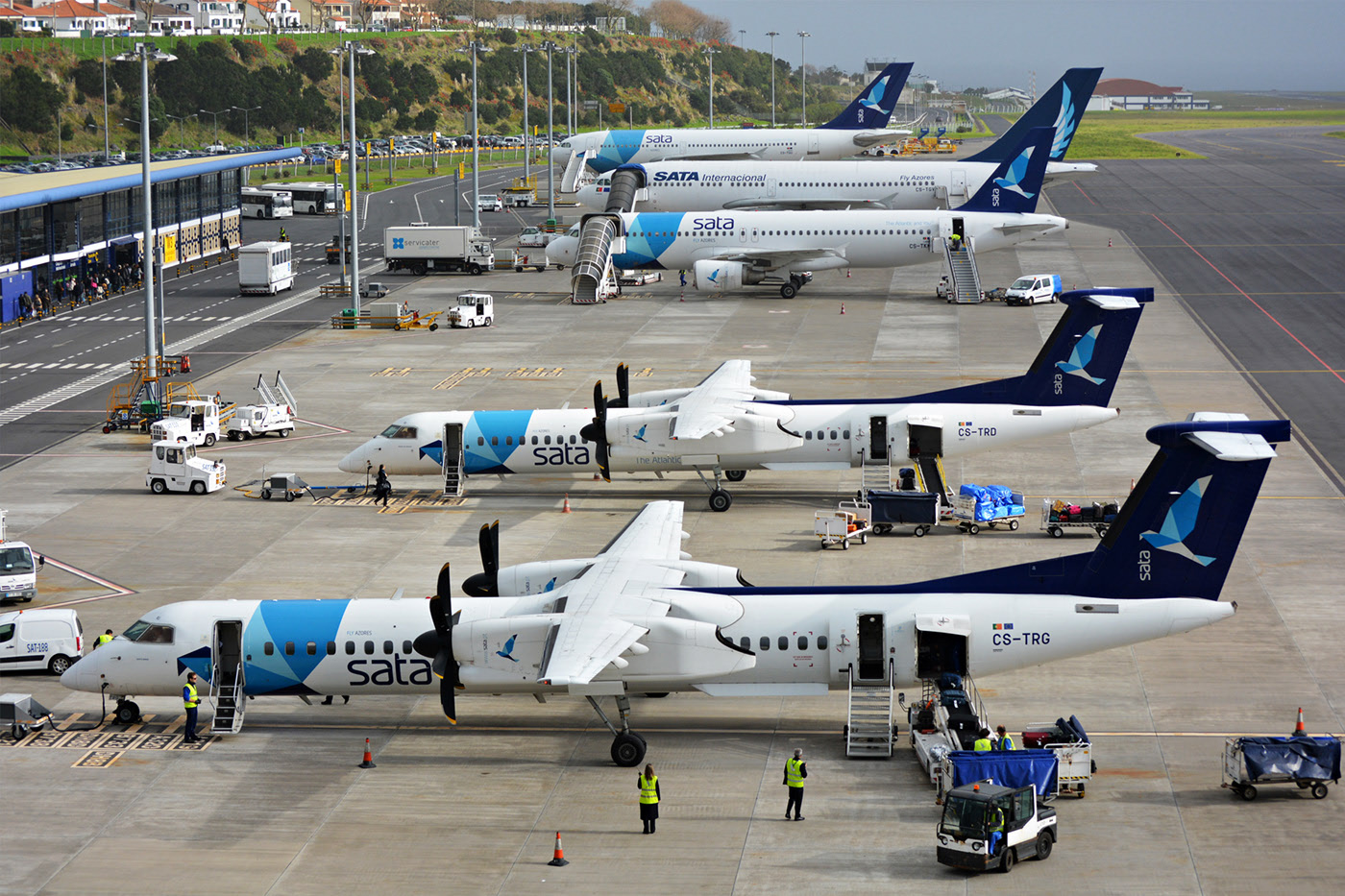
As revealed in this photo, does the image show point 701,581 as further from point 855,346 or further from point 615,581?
point 855,346

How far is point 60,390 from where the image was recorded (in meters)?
73.4

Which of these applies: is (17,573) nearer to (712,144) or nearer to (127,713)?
(127,713)

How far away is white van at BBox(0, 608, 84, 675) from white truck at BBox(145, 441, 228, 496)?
16725 mm

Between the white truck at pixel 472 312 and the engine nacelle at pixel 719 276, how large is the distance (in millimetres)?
14309

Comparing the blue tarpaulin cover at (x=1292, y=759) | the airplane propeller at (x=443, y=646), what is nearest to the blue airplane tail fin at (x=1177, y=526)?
the blue tarpaulin cover at (x=1292, y=759)

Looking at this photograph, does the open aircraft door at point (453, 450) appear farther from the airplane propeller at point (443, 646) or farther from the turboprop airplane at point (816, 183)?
the turboprop airplane at point (816, 183)

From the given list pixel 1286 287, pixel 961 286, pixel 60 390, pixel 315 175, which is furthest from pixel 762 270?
pixel 315 175

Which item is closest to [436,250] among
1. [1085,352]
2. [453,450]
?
[453,450]

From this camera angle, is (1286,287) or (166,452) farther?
(1286,287)

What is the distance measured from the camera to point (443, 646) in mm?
31734

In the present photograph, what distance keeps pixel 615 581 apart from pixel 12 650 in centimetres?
1626

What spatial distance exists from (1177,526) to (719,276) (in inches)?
2601

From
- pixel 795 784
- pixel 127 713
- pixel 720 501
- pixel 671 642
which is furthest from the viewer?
pixel 720 501

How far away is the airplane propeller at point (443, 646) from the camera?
101 ft
